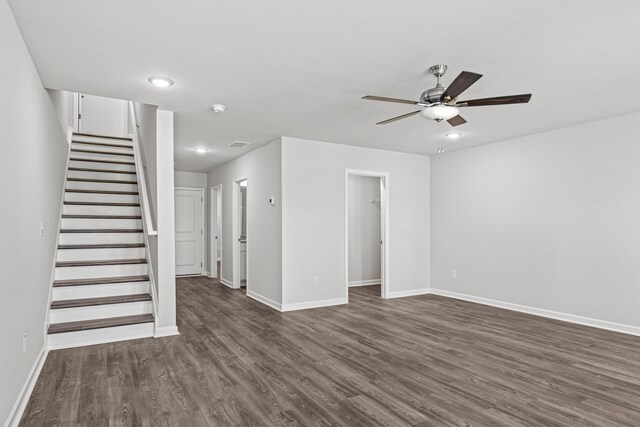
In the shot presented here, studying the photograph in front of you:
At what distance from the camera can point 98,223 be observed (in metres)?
5.07

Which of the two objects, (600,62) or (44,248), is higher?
(600,62)

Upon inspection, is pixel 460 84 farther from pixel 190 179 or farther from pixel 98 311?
pixel 190 179

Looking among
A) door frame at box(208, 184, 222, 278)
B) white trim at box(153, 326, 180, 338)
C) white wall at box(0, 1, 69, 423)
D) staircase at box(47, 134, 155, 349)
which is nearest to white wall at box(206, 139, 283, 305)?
door frame at box(208, 184, 222, 278)

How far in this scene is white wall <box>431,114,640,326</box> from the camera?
172 inches

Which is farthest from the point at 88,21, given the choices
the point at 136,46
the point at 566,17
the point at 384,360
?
the point at 384,360

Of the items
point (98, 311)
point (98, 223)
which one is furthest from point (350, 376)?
point (98, 223)

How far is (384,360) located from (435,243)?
12.4 ft

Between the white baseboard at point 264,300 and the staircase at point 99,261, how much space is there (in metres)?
1.78

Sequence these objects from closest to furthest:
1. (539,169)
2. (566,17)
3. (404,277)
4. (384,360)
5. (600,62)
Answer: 1. (566,17)
2. (600,62)
3. (384,360)
4. (539,169)
5. (404,277)

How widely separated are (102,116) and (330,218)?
236 inches

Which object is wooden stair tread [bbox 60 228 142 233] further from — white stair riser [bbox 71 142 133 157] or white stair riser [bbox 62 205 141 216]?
white stair riser [bbox 71 142 133 157]

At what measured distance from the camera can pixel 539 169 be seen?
17.0 feet

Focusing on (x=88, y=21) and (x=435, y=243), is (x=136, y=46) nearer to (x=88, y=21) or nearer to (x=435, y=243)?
(x=88, y=21)

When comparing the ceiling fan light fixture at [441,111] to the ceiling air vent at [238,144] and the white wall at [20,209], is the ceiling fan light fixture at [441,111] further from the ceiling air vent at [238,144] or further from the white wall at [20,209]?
the ceiling air vent at [238,144]
